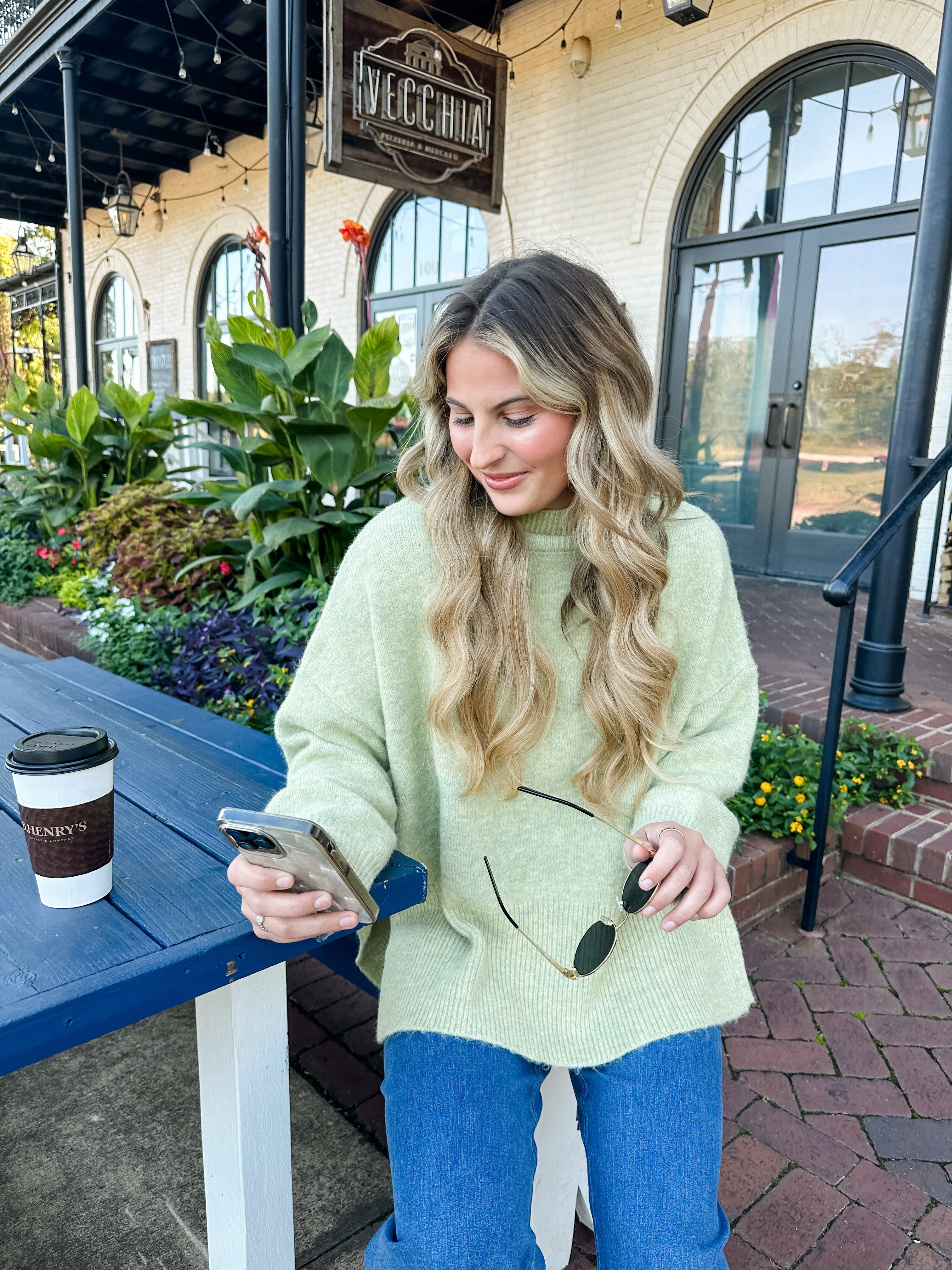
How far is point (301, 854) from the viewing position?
0.90 meters

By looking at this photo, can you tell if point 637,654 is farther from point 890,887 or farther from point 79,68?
point 79,68

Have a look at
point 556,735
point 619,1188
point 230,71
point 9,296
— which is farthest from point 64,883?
point 9,296

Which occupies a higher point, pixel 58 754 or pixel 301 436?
pixel 301 436

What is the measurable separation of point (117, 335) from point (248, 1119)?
1446cm

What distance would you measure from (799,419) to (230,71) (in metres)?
6.44

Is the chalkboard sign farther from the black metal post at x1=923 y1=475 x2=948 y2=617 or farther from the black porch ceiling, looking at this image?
the black metal post at x1=923 y1=475 x2=948 y2=617

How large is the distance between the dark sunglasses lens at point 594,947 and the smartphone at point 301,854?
0.93 feet

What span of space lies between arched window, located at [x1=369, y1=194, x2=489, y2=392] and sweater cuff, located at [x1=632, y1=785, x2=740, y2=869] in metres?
6.86

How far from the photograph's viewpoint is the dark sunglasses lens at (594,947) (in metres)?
1.10

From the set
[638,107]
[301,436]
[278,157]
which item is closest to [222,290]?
[638,107]

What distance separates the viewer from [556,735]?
126cm

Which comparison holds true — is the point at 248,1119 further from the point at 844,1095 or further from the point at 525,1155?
the point at 844,1095

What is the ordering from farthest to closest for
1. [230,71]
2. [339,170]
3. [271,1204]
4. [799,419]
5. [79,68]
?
1. [230,71]
2. [79,68]
3. [799,419]
4. [339,170]
5. [271,1204]

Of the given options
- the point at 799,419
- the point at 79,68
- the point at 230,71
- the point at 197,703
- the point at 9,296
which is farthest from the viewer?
the point at 9,296
